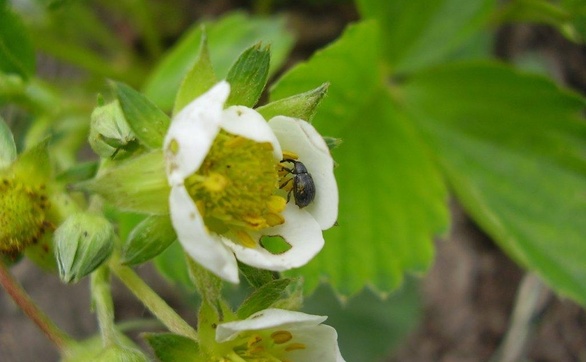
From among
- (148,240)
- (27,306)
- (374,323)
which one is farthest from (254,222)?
(374,323)

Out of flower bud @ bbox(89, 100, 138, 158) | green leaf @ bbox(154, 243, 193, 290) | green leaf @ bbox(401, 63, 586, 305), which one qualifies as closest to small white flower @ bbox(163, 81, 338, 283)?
flower bud @ bbox(89, 100, 138, 158)

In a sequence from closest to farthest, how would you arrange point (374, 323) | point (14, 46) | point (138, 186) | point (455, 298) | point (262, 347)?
1. point (138, 186)
2. point (262, 347)
3. point (14, 46)
4. point (374, 323)
5. point (455, 298)

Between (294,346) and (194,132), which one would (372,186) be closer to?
(294,346)

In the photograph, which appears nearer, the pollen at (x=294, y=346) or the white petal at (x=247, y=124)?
the white petal at (x=247, y=124)

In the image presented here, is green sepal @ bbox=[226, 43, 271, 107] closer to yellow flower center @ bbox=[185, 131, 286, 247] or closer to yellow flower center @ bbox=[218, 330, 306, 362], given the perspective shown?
yellow flower center @ bbox=[185, 131, 286, 247]

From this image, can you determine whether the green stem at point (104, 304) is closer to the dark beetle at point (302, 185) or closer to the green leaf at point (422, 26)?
the dark beetle at point (302, 185)

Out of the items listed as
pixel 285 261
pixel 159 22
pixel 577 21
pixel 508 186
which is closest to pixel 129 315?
pixel 159 22

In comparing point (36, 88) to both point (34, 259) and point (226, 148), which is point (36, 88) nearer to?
point (34, 259)

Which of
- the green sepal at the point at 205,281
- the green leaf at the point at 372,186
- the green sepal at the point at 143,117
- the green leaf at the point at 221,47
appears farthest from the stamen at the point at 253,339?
the green leaf at the point at 221,47
